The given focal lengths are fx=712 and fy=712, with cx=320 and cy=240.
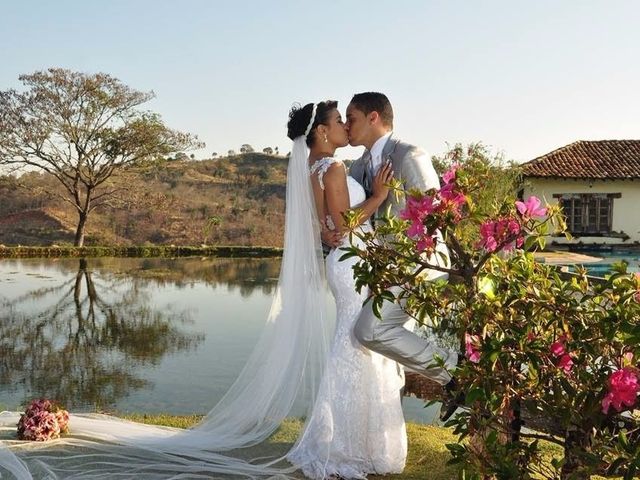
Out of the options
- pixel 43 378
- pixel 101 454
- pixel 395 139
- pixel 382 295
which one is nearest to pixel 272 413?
pixel 101 454

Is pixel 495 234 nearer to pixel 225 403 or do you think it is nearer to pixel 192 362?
pixel 225 403

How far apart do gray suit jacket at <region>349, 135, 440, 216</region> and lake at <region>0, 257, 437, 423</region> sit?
3022mm

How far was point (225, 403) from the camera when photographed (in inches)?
188

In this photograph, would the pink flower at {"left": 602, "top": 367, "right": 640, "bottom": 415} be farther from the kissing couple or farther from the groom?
the kissing couple

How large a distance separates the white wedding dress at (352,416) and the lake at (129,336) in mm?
2444

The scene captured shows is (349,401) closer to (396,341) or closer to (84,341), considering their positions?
(396,341)

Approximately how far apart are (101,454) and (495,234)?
2.89 m

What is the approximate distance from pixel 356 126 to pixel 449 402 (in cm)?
202

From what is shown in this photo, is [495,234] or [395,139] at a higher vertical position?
[395,139]

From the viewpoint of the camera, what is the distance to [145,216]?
3881cm

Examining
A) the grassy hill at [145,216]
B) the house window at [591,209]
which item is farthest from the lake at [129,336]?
the grassy hill at [145,216]

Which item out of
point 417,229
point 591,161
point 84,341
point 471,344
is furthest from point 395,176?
point 591,161

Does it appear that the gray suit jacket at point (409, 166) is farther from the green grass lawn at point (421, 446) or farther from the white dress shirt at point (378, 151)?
the green grass lawn at point (421, 446)

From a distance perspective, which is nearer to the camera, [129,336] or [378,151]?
[378,151]
